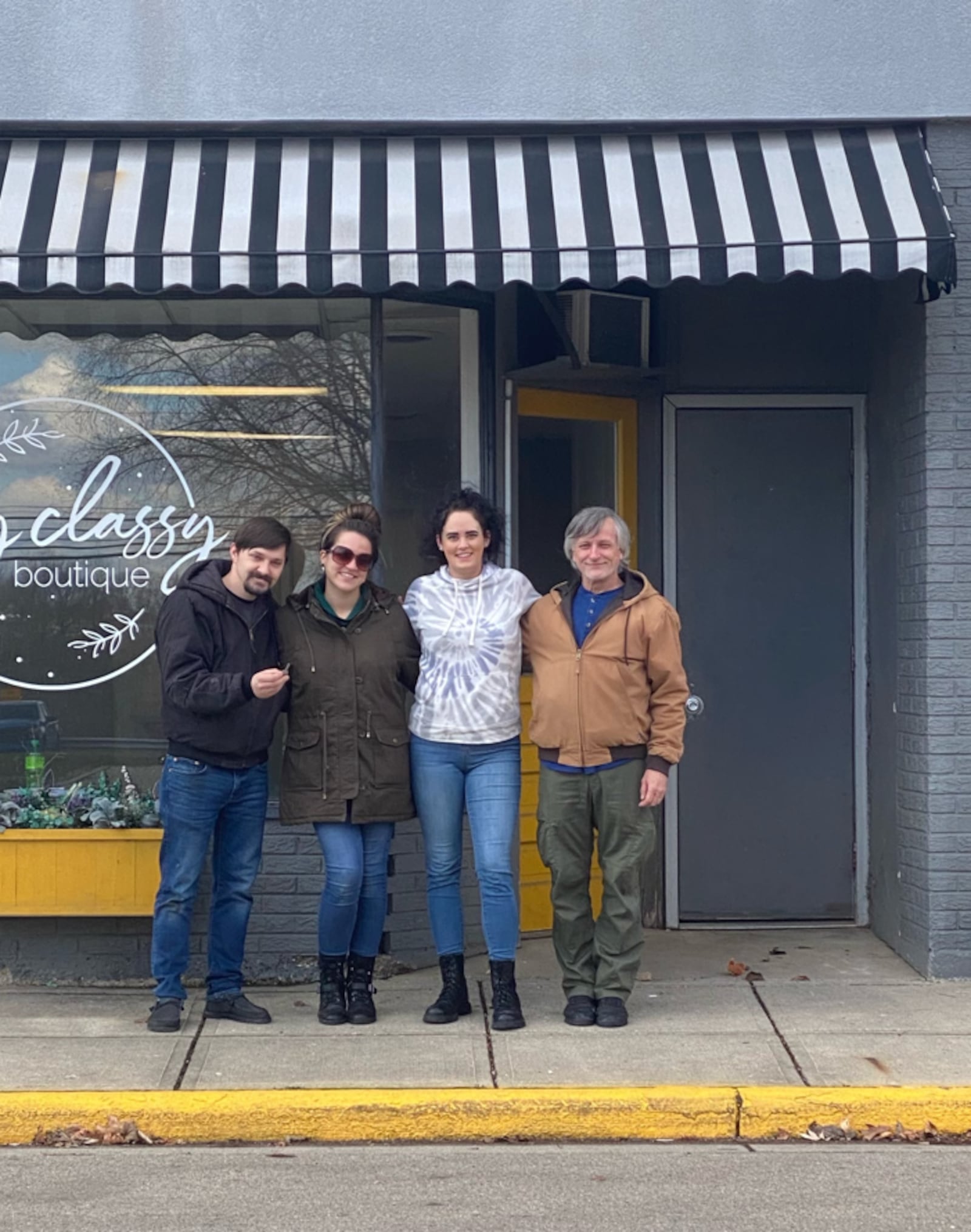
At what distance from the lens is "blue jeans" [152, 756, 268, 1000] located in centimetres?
585

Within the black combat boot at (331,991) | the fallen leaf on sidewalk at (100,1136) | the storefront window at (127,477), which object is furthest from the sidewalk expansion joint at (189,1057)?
the storefront window at (127,477)

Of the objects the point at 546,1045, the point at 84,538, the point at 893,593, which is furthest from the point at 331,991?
the point at 893,593

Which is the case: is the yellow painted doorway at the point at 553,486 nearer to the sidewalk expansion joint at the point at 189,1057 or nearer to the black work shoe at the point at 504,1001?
the black work shoe at the point at 504,1001

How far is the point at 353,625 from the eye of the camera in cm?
594

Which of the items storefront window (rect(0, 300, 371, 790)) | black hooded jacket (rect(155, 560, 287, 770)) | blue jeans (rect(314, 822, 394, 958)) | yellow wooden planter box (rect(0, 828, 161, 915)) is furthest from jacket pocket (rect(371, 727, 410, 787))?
yellow wooden planter box (rect(0, 828, 161, 915))

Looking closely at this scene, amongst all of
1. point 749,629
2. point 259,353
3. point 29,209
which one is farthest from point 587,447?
point 29,209

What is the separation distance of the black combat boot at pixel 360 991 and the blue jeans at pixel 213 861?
43cm

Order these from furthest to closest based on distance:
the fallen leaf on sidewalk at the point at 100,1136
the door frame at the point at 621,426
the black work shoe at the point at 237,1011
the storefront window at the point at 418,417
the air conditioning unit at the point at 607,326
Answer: the door frame at the point at 621,426 → the air conditioning unit at the point at 607,326 → the storefront window at the point at 418,417 → the black work shoe at the point at 237,1011 → the fallen leaf on sidewalk at the point at 100,1136

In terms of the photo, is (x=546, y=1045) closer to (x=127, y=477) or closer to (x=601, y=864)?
(x=601, y=864)

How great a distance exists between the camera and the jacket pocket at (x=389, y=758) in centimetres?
589

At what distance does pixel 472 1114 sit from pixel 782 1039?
1.34 m

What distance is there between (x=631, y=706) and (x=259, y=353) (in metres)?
2.31

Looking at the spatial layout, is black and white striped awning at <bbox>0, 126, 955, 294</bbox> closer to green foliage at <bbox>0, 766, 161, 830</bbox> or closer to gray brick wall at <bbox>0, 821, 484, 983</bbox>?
green foliage at <bbox>0, 766, 161, 830</bbox>

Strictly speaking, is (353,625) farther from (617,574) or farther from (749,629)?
(749,629)
